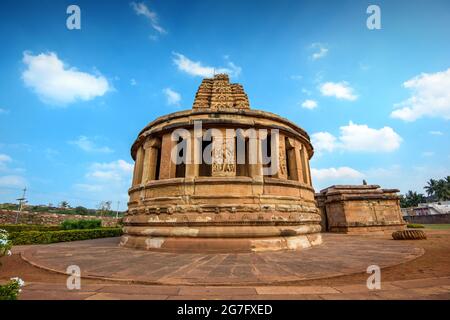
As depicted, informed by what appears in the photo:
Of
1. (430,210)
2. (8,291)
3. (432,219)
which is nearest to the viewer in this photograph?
(8,291)

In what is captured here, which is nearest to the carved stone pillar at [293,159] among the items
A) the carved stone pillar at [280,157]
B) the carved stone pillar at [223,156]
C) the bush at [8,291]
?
the carved stone pillar at [280,157]

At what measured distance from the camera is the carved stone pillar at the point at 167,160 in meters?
8.20

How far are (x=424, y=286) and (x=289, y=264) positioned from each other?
2.28 meters

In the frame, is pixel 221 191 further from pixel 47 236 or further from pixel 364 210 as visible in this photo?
pixel 364 210

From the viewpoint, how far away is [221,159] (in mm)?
7848

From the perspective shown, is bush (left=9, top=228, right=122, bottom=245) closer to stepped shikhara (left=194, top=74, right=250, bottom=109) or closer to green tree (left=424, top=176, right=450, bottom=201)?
stepped shikhara (left=194, top=74, right=250, bottom=109)

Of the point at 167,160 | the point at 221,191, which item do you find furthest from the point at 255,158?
the point at 167,160

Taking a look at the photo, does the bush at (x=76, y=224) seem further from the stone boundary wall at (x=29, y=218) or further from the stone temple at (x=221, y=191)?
the stone boundary wall at (x=29, y=218)

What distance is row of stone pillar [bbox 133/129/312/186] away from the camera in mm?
7809

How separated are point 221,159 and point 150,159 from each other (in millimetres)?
3214

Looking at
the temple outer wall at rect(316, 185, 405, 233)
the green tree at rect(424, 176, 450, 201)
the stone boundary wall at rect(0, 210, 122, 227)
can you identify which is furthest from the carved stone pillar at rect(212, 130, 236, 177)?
the green tree at rect(424, 176, 450, 201)

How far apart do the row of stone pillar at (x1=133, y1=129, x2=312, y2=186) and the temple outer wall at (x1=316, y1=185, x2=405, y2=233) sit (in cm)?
798
